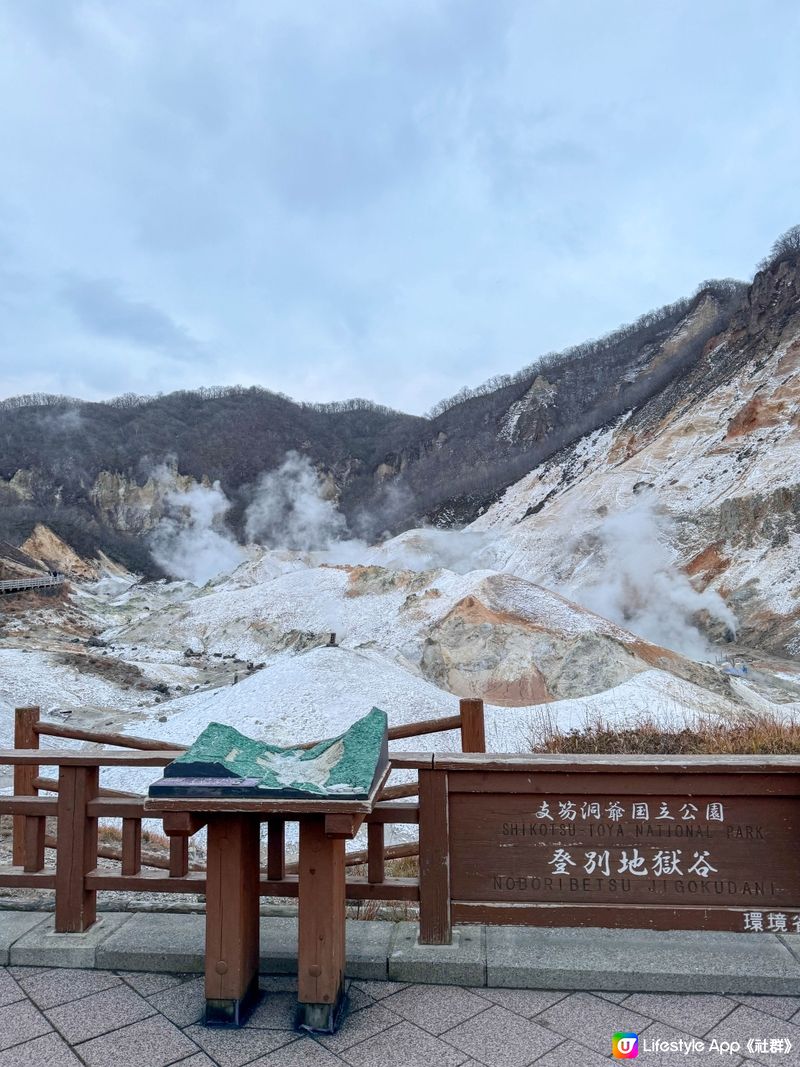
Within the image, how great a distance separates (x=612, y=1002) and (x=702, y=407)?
36.6m

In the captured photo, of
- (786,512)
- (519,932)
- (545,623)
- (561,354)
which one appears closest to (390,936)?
(519,932)

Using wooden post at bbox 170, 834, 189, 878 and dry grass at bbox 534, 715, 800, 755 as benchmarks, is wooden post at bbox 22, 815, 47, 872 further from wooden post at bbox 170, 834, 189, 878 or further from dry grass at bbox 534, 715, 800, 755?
dry grass at bbox 534, 715, 800, 755

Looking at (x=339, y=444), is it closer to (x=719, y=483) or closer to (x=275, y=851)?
(x=719, y=483)

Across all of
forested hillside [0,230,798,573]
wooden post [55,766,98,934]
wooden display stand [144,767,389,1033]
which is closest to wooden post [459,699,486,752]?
wooden display stand [144,767,389,1033]

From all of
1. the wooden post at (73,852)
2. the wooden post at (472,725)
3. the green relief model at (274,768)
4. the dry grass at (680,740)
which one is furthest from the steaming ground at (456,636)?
the green relief model at (274,768)

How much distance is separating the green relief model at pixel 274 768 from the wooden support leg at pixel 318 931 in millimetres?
170

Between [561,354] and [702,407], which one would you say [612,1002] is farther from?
[561,354]

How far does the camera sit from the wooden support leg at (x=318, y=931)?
2740 millimetres

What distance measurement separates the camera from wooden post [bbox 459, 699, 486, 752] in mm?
4965

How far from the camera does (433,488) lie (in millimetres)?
70000

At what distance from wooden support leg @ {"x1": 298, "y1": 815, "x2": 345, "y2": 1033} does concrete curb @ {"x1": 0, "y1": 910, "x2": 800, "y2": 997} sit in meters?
0.43

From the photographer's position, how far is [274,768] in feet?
10.0

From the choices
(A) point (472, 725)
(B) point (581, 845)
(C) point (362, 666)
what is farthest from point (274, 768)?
(C) point (362, 666)

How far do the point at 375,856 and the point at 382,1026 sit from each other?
741mm
